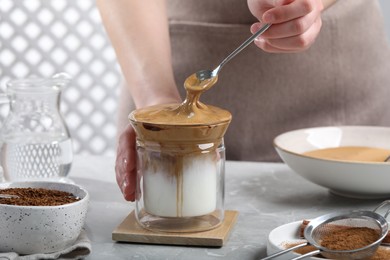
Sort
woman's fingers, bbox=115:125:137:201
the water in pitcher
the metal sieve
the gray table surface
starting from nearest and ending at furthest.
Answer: the metal sieve
the gray table surface
woman's fingers, bbox=115:125:137:201
the water in pitcher

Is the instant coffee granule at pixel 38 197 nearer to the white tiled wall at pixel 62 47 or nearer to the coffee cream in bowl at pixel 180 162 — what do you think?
the coffee cream in bowl at pixel 180 162

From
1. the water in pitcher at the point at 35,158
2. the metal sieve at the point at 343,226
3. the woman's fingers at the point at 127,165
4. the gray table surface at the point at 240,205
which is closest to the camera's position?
the metal sieve at the point at 343,226

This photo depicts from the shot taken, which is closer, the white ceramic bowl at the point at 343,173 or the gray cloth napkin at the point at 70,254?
the gray cloth napkin at the point at 70,254

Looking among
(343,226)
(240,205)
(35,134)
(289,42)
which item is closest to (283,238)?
(343,226)

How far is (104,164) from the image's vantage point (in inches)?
53.1

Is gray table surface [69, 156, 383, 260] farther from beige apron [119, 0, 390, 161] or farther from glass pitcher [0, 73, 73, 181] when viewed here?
beige apron [119, 0, 390, 161]

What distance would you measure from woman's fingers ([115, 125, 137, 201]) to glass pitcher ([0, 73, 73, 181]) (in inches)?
5.3

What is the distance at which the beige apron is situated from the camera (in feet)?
4.91

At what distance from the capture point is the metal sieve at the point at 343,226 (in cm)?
85

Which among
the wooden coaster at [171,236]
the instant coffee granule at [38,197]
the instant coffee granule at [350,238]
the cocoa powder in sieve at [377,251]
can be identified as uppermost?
the instant coffee granule at [38,197]

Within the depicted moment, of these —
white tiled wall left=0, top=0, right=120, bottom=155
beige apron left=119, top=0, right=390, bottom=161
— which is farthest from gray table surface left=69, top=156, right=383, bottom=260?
white tiled wall left=0, top=0, right=120, bottom=155

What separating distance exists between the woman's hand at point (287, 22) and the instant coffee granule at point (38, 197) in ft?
1.10

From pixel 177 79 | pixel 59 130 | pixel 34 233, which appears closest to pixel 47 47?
pixel 177 79

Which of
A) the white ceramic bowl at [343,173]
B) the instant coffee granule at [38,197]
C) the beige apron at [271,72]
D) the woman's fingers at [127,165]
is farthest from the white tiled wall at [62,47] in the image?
the instant coffee granule at [38,197]
